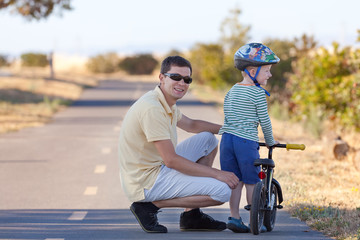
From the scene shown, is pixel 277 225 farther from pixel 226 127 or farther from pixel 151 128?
pixel 151 128

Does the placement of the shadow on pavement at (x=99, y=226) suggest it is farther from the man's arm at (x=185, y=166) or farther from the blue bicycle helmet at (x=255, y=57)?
the blue bicycle helmet at (x=255, y=57)

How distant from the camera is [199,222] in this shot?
650cm

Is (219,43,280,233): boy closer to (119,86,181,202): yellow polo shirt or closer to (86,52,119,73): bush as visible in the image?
(119,86,181,202): yellow polo shirt

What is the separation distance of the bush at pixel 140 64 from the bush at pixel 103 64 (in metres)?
1.62

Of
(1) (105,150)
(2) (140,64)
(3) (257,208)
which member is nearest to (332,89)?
(1) (105,150)

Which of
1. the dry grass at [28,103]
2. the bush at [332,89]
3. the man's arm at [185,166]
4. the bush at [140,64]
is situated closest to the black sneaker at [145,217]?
the man's arm at [185,166]

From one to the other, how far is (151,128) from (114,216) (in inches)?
73.8

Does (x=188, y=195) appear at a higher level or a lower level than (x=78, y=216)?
higher

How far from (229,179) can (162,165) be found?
2.15ft

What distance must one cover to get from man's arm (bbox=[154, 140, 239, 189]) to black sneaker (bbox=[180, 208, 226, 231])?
485 mm

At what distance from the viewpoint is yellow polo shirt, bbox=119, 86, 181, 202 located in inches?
243

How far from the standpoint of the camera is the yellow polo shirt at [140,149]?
617 centimetres

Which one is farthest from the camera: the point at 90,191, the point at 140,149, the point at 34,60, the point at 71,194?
the point at 34,60

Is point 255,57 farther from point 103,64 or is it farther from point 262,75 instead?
point 103,64
